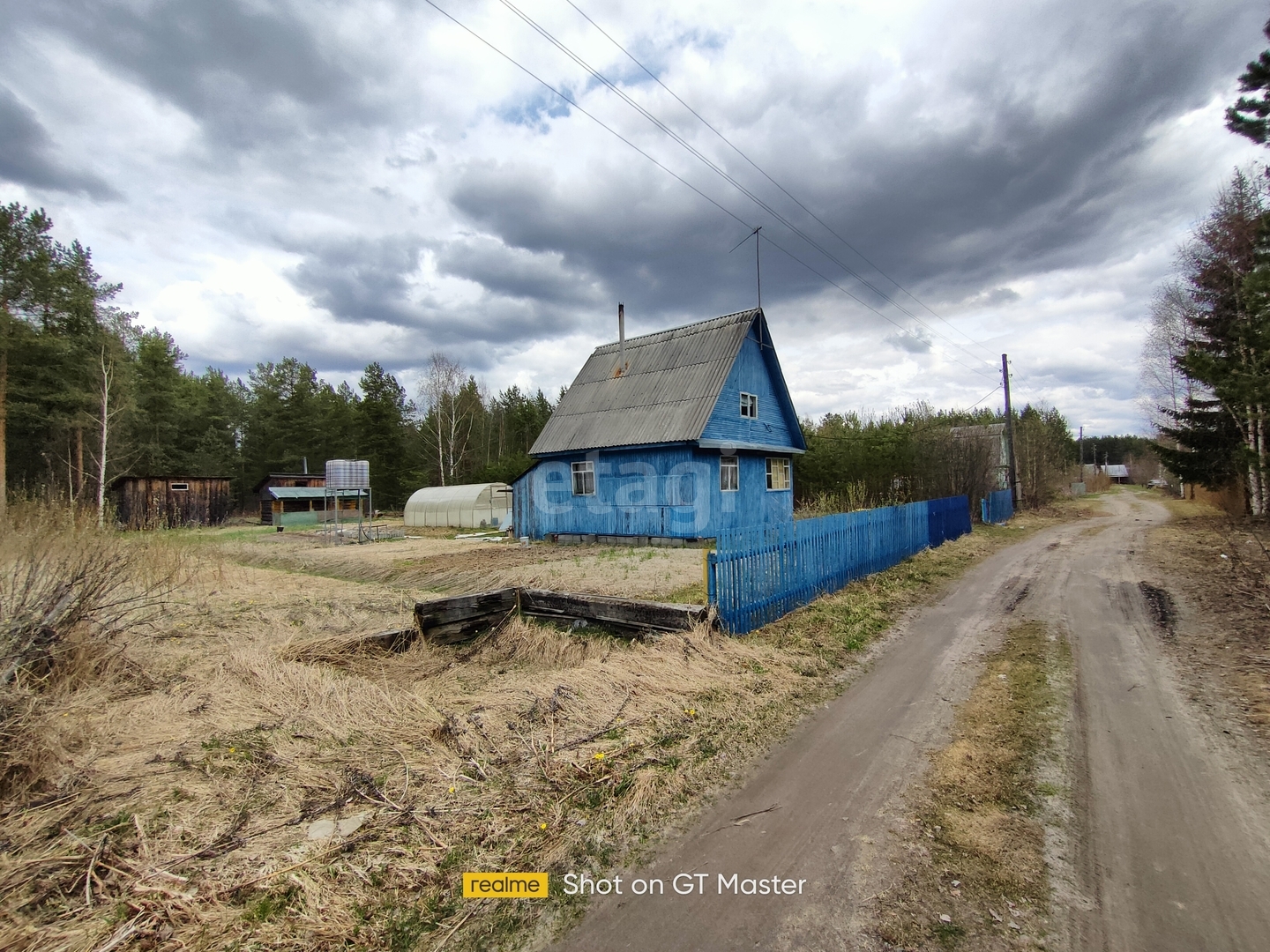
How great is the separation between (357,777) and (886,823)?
330cm

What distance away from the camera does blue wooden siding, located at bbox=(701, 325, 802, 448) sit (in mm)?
18078

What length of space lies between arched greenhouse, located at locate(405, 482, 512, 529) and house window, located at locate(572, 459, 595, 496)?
7.58 m

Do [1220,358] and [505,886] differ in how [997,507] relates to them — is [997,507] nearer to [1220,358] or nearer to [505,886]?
[1220,358]

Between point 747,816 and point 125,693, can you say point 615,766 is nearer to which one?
point 747,816

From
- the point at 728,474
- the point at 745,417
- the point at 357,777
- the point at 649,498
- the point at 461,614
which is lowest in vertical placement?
the point at 357,777

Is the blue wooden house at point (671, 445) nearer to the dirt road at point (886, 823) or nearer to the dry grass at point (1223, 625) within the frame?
the dry grass at point (1223, 625)

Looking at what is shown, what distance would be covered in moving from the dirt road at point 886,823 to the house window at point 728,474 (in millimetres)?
12176

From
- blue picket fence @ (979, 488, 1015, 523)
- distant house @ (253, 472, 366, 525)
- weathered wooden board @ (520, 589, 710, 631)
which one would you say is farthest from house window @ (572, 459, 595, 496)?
distant house @ (253, 472, 366, 525)

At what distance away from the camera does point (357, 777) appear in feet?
11.8

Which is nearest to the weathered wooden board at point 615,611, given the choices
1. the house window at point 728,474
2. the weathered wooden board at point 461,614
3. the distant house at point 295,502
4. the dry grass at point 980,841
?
the weathered wooden board at point 461,614

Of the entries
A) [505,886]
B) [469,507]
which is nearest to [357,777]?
[505,886]

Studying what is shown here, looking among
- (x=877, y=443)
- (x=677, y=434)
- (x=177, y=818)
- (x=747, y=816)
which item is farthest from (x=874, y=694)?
(x=877, y=443)

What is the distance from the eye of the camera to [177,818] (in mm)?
3127

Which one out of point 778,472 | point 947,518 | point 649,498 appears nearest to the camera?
point 947,518
